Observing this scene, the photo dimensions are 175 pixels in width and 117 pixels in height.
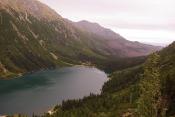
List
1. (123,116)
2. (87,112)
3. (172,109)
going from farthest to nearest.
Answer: (87,112) < (123,116) < (172,109)

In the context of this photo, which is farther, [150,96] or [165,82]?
[165,82]

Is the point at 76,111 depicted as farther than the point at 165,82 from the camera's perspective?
Yes

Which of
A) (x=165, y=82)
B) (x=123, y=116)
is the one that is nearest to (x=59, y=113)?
(x=123, y=116)

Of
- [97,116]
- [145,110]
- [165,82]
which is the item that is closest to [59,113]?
[97,116]

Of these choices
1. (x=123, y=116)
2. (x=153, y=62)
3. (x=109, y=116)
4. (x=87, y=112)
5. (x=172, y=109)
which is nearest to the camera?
(x=153, y=62)

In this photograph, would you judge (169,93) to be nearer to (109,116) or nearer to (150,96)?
(109,116)

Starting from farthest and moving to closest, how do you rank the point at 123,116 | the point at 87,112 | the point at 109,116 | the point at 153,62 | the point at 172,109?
the point at 87,112 → the point at 109,116 → the point at 123,116 → the point at 172,109 → the point at 153,62

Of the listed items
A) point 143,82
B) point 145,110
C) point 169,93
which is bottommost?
point 145,110

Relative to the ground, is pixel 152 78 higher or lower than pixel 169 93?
lower

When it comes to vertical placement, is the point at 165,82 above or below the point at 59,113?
above

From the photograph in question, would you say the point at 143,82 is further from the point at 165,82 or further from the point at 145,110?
the point at 165,82
